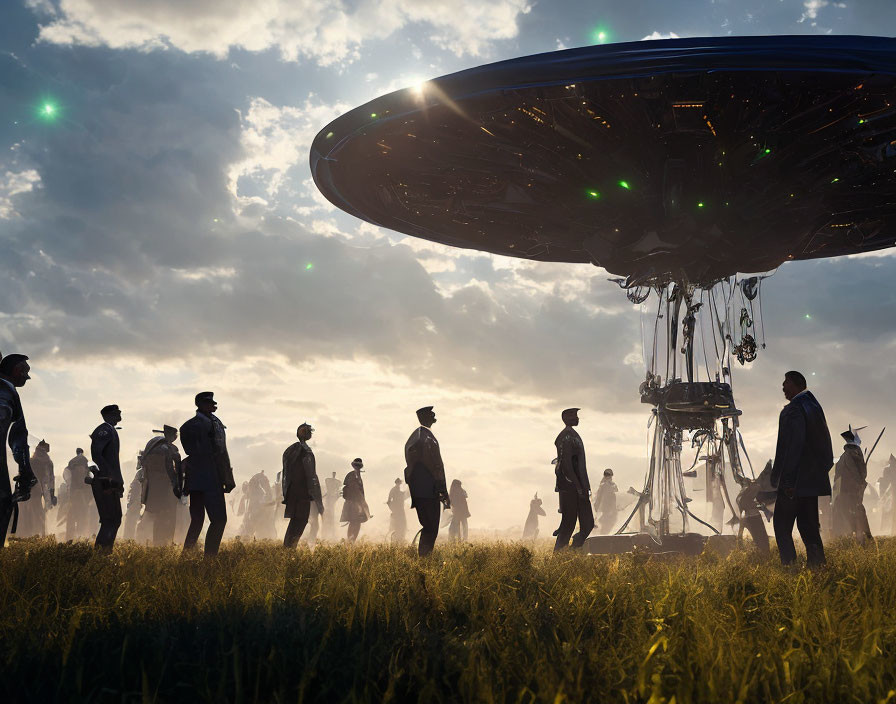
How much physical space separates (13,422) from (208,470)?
292 cm

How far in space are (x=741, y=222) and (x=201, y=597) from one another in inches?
367

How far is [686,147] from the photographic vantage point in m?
9.17

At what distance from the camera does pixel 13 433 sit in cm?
612

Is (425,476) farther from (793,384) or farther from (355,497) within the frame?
(355,497)

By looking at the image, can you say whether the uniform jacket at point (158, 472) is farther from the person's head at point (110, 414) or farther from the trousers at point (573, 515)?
the trousers at point (573, 515)

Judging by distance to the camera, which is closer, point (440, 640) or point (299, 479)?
point (440, 640)

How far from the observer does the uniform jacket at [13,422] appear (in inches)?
235

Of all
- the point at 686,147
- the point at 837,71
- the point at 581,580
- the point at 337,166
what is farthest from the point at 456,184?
the point at 581,580

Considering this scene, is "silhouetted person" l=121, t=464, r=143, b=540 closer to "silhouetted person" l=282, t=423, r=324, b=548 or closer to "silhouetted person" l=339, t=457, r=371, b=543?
"silhouetted person" l=339, t=457, r=371, b=543

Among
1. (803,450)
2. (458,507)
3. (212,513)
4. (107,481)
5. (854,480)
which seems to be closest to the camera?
(803,450)

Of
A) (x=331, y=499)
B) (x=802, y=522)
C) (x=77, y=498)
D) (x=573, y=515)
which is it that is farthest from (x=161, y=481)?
(x=331, y=499)

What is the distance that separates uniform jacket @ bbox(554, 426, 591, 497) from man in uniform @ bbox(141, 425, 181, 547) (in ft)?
21.7

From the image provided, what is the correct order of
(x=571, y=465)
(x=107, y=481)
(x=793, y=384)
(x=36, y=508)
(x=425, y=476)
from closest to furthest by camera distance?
(x=793, y=384)
(x=107, y=481)
(x=425, y=476)
(x=571, y=465)
(x=36, y=508)

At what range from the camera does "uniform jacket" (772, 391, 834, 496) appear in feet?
23.0
